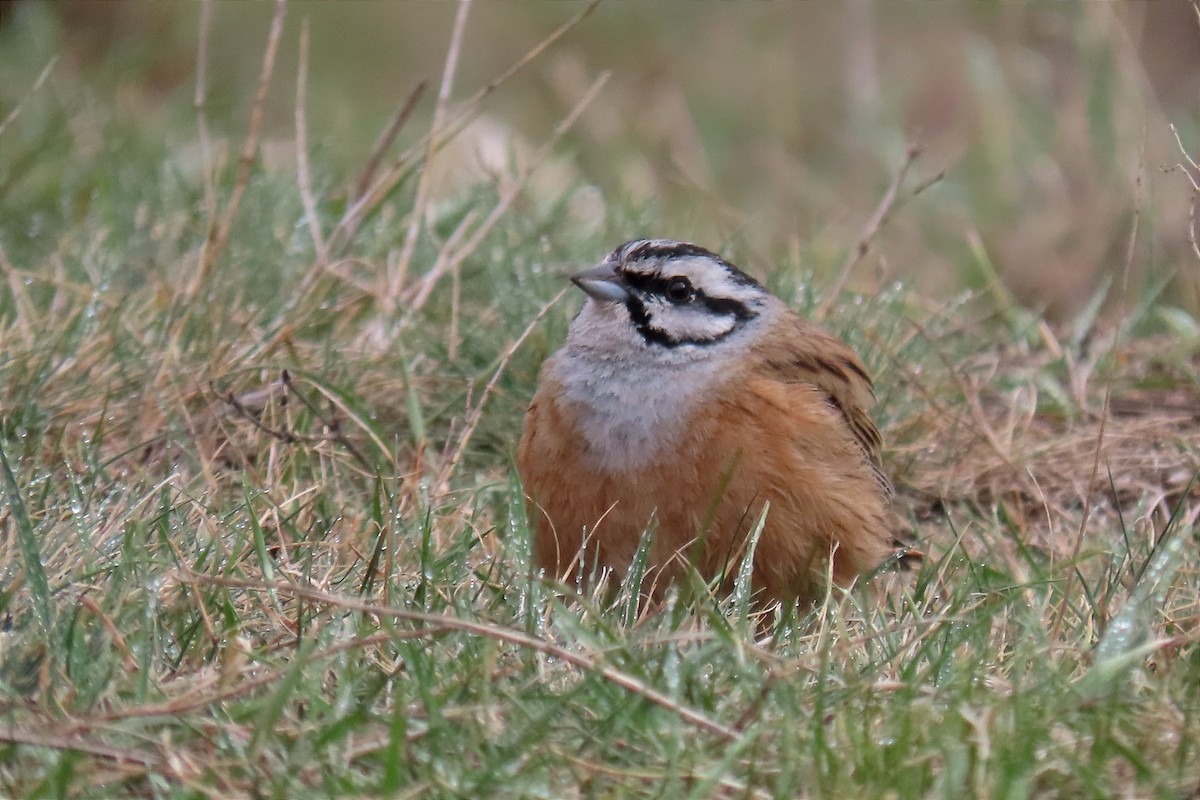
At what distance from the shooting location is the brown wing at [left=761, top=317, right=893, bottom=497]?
4.79m

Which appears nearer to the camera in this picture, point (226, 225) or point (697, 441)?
point (697, 441)

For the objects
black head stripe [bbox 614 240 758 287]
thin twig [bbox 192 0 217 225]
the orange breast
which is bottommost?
the orange breast

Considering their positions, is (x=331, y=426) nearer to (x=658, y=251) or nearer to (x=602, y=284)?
(x=602, y=284)

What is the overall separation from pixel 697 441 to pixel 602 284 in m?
0.67

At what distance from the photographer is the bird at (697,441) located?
427 cm

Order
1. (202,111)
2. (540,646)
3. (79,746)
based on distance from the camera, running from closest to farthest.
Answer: (79,746), (540,646), (202,111)

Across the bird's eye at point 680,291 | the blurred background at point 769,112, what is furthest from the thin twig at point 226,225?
the bird's eye at point 680,291

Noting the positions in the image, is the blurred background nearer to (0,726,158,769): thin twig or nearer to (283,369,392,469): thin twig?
(283,369,392,469): thin twig

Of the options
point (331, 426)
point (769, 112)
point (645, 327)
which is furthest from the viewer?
point (769, 112)

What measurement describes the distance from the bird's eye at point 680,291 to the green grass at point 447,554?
764mm

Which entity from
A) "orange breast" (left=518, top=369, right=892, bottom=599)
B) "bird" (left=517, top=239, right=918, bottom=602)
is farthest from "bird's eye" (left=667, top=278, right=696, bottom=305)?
"orange breast" (left=518, top=369, right=892, bottom=599)

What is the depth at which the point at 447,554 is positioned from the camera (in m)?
4.09

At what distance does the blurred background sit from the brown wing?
46.9 inches

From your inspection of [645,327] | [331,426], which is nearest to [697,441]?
[645,327]
